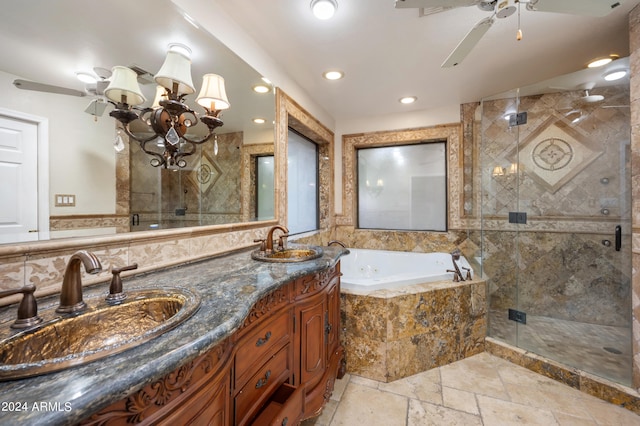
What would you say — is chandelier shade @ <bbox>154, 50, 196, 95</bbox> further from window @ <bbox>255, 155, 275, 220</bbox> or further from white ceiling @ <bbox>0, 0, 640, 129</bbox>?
window @ <bbox>255, 155, 275, 220</bbox>

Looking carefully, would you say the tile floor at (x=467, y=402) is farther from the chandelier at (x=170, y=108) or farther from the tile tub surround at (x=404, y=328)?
the chandelier at (x=170, y=108)

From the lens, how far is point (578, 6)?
1170 millimetres

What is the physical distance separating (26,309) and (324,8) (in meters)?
1.83

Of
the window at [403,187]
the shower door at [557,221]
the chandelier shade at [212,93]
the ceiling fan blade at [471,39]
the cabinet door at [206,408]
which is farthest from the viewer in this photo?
the window at [403,187]

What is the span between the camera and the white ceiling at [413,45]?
1567 mm

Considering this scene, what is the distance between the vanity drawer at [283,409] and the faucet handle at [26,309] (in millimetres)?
742

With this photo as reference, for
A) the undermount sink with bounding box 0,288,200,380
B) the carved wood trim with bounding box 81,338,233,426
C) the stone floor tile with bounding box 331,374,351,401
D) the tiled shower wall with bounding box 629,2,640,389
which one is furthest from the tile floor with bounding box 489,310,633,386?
the undermount sink with bounding box 0,288,200,380

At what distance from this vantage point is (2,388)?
1.37ft

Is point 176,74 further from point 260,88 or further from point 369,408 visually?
point 369,408

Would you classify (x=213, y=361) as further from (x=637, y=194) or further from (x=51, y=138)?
(x=637, y=194)

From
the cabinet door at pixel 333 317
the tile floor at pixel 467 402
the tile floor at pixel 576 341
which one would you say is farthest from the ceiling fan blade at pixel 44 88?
the tile floor at pixel 576 341

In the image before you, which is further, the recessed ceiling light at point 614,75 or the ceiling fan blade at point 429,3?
the recessed ceiling light at point 614,75

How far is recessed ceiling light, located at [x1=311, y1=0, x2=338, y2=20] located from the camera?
1.44 meters

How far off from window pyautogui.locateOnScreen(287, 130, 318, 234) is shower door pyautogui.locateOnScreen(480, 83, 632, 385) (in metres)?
1.98
